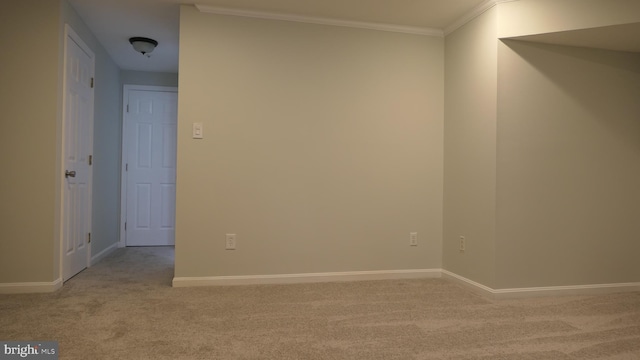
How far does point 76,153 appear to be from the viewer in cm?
345

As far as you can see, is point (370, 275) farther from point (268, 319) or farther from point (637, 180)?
point (637, 180)

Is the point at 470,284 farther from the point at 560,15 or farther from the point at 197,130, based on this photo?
the point at 197,130

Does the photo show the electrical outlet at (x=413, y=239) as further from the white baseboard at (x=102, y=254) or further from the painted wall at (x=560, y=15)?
the white baseboard at (x=102, y=254)

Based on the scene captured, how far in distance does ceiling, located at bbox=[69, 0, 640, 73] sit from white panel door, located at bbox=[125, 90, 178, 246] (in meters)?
1.44

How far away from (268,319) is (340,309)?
1.62 feet

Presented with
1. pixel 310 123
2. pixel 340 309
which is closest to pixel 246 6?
pixel 310 123

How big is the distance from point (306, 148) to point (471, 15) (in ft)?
5.51

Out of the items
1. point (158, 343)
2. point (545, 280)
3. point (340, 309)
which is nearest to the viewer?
point (158, 343)

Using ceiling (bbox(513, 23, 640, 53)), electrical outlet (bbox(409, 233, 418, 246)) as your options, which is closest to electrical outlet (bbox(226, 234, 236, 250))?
electrical outlet (bbox(409, 233, 418, 246))

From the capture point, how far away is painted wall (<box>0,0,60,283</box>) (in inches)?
115

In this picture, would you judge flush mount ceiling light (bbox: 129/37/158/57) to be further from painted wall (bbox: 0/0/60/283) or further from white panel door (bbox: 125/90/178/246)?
white panel door (bbox: 125/90/178/246)

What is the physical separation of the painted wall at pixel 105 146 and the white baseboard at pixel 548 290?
3.52m

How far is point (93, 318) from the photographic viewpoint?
96.0 inches

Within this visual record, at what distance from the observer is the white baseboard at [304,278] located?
3236 mm
